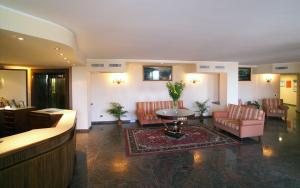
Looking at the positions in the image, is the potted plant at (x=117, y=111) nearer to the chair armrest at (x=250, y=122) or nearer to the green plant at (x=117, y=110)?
the green plant at (x=117, y=110)

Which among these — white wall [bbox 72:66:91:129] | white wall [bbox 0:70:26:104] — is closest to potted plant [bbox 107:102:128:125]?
white wall [bbox 72:66:91:129]

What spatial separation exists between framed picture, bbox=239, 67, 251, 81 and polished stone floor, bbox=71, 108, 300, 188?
488 cm

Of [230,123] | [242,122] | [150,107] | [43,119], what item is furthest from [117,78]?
[242,122]

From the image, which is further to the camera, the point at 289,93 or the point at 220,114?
the point at 289,93

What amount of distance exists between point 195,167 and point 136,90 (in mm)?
5032

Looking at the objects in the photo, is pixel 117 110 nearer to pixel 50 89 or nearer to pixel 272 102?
pixel 50 89

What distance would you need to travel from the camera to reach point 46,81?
653 cm

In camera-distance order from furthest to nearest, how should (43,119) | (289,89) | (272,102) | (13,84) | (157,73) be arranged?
(289,89) → (272,102) → (157,73) → (13,84) → (43,119)

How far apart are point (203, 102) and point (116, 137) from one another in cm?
511

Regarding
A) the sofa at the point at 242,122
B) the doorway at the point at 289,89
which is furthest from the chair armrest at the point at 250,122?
the doorway at the point at 289,89

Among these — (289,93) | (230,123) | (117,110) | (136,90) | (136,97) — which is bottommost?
(230,123)

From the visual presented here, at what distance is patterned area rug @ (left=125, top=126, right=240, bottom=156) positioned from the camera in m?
4.67

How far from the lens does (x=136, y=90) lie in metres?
8.10

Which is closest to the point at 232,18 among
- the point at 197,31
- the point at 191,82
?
the point at 197,31
